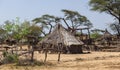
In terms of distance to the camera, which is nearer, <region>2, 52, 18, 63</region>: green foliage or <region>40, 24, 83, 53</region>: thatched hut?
<region>2, 52, 18, 63</region>: green foliage

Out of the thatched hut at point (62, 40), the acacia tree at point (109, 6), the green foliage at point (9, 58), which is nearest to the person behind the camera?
the green foliage at point (9, 58)

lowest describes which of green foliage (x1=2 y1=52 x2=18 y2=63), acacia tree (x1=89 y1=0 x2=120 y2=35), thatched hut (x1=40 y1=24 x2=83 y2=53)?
green foliage (x1=2 y1=52 x2=18 y2=63)

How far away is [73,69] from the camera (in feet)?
63.0

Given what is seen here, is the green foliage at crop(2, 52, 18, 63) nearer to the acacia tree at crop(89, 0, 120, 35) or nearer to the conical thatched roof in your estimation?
the conical thatched roof

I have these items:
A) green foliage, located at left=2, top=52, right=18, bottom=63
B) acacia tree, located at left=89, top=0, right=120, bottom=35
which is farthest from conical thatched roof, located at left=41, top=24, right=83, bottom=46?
acacia tree, located at left=89, top=0, right=120, bottom=35

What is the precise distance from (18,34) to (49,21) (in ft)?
94.6

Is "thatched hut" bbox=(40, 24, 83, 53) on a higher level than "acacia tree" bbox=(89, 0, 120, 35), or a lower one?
lower

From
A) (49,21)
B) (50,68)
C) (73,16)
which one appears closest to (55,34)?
(50,68)

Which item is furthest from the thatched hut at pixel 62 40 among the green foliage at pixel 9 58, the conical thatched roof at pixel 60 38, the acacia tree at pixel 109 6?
the acacia tree at pixel 109 6

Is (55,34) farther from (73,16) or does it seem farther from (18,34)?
(73,16)

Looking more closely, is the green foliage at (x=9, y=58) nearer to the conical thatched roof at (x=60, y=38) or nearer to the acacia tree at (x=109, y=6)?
the conical thatched roof at (x=60, y=38)

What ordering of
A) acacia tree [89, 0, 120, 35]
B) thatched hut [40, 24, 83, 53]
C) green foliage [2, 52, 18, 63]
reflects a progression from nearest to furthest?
green foliage [2, 52, 18, 63] < thatched hut [40, 24, 83, 53] < acacia tree [89, 0, 120, 35]

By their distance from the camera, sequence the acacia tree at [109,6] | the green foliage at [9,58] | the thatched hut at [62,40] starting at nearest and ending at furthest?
the green foliage at [9,58] → the thatched hut at [62,40] → the acacia tree at [109,6]

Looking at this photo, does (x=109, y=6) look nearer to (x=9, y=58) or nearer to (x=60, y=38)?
(x=60, y=38)
